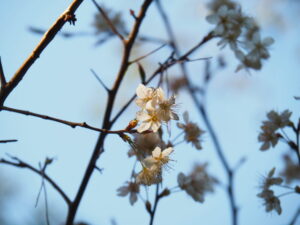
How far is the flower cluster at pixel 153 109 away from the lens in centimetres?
108

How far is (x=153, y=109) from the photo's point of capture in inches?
43.4

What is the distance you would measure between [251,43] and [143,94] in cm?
87

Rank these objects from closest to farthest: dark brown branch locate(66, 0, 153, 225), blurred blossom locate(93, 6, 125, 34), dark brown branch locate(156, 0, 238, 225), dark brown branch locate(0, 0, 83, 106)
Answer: dark brown branch locate(0, 0, 83, 106) → dark brown branch locate(66, 0, 153, 225) → dark brown branch locate(156, 0, 238, 225) → blurred blossom locate(93, 6, 125, 34)

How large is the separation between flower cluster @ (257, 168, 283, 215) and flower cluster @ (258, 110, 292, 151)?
0.42ft

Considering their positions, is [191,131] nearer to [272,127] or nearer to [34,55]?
[272,127]

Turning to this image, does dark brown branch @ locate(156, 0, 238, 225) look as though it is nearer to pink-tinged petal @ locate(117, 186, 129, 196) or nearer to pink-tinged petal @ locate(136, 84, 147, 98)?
pink-tinged petal @ locate(117, 186, 129, 196)

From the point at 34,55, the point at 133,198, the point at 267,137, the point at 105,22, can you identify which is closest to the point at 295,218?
the point at 267,137

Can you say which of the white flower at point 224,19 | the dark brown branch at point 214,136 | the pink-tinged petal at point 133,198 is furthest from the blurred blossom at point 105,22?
the pink-tinged petal at point 133,198

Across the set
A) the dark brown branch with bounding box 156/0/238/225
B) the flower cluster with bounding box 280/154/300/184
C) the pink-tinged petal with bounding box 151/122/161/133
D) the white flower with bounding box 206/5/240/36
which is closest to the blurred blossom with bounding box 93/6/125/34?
the dark brown branch with bounding box 156/0/238/225

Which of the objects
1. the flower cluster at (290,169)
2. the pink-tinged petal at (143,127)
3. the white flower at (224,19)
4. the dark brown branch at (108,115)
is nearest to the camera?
the pink-tinged petal at (143,127)

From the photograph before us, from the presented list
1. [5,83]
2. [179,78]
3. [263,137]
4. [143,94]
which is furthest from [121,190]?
[179,78]

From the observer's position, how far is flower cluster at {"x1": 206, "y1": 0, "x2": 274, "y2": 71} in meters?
1.67

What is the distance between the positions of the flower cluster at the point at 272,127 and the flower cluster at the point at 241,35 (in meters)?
0.35

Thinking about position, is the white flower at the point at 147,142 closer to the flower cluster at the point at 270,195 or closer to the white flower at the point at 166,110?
the white flower at the point at 166,110
